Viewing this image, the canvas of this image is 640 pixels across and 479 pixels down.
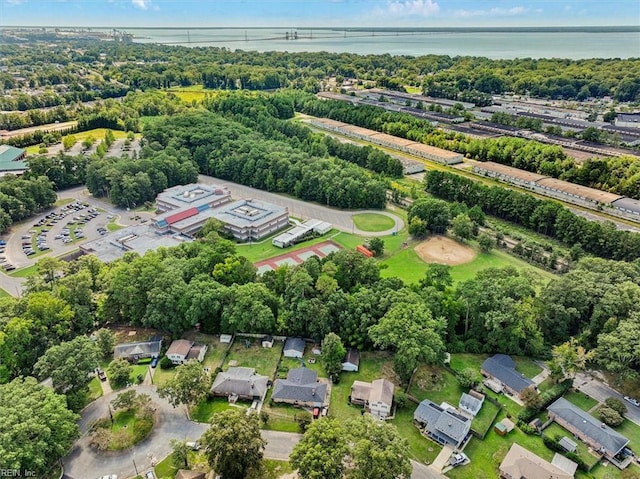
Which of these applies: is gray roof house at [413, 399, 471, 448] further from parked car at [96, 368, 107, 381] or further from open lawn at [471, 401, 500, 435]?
parked car at [96, 368, 107, 381]

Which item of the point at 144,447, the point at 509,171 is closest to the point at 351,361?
the point at 144,447

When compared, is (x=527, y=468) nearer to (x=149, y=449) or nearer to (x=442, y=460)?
(x=442, y=460)

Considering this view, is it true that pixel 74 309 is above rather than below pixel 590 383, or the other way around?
above

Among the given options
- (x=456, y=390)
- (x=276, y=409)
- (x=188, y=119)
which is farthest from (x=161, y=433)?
(x=188, y=119)

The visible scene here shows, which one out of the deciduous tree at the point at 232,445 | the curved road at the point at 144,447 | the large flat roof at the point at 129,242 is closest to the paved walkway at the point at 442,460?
the curved road at the point at 144,447

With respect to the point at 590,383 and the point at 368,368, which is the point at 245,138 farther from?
the point at 590,383

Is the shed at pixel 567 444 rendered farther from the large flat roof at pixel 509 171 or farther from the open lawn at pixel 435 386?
the large flat roof at pixel 509 171

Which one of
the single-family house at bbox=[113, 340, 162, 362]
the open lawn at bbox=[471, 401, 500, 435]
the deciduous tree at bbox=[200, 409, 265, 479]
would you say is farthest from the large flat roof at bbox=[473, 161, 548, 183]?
the deciduous tree at bbox=[200, 409, 265, 479]
